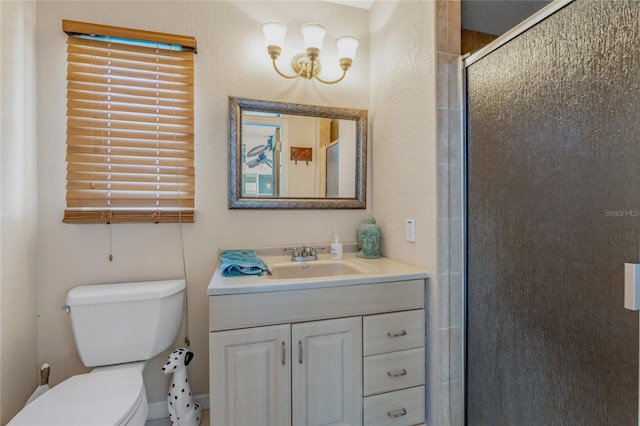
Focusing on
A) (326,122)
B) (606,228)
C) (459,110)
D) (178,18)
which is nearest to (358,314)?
(606,228)

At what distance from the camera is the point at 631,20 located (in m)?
0.76

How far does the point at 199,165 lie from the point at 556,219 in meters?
1.64

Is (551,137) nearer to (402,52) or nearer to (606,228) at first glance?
(606,228)

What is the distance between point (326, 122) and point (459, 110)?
79 centimetres

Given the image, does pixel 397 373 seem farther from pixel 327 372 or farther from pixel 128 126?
pixel 128 126

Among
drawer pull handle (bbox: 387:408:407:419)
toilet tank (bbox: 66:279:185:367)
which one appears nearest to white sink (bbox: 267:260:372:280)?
toilet tank (bbox: 66:279:185:367)

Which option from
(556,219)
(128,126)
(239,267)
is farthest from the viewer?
(128,126)

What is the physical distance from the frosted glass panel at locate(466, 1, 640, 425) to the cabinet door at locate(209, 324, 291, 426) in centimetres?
86

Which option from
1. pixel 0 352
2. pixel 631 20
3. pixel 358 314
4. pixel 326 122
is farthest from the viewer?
pixel 326 122

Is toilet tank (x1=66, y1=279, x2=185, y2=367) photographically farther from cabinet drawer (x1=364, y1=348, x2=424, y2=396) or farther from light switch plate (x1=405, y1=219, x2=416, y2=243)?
light switch plate (x1=405, y1=219, x2=416, y2=243)

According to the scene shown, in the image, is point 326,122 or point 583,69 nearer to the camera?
point 583,69

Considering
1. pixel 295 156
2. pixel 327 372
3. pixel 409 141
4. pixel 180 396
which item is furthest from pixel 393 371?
pixel 295 156

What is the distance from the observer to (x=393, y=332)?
1.35 m

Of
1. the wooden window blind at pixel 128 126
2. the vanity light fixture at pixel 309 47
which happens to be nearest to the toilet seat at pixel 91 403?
the wooden window blind at pixel 128 126
